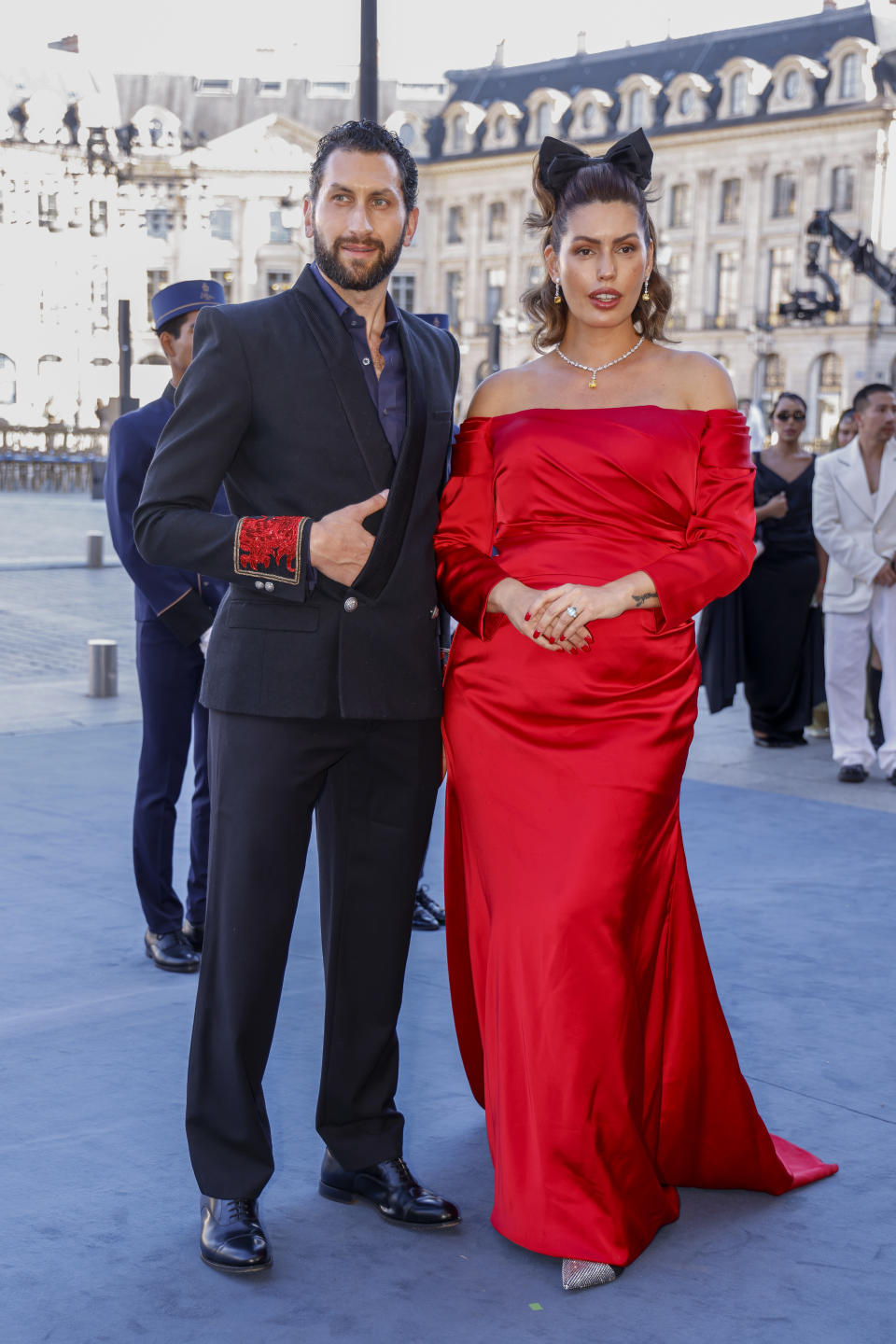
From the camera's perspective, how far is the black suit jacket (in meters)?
2.94

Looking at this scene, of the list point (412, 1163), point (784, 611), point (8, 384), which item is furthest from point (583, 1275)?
point (8, 384)

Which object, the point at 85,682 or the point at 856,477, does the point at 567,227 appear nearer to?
the point at 856,477

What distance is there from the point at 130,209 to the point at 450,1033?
212ft

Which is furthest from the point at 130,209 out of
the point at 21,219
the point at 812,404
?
the point at 812,404

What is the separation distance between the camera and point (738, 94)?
58594 mm

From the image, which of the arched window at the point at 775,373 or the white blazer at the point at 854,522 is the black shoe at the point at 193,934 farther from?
the arched window at the point at 775,373

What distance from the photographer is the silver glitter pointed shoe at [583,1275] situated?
296 cm

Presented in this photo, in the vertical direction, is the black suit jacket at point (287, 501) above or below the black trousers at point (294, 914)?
above

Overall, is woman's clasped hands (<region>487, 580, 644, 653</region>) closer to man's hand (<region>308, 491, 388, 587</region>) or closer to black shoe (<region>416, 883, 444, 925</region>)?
man's hand (<region>308, 491, 388, 587</region>)

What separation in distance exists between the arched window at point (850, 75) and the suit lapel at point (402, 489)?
56.8 metres

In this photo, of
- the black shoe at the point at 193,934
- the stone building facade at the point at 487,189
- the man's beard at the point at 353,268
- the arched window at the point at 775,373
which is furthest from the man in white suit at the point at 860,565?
the arched window at the point at 775,373

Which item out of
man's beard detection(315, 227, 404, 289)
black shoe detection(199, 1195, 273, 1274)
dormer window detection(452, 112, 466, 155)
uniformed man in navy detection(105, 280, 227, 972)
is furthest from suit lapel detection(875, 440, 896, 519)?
dormer window detection(452, 112, 466, 155)

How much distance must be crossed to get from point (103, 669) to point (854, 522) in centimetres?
451

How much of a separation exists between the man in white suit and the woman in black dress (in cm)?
66
